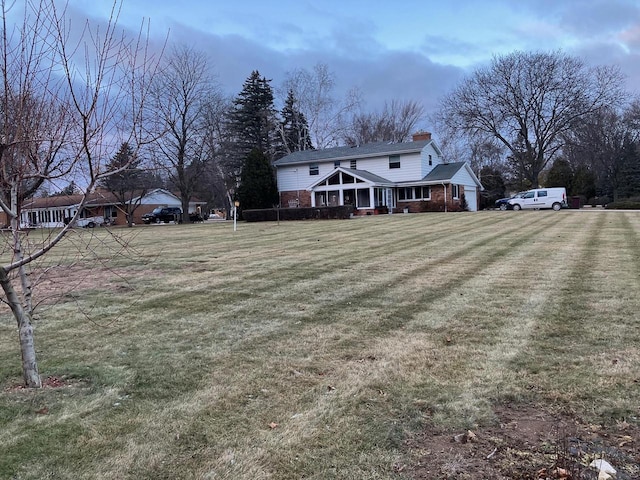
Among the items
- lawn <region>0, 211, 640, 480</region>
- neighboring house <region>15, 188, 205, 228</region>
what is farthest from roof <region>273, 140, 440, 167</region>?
neighboring house <region>15, 188, 205, 228</region>

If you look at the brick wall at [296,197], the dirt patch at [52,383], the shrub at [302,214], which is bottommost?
the dirt patch at [52,383]

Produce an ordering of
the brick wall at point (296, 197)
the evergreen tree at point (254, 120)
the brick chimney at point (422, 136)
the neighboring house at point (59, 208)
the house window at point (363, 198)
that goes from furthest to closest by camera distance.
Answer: the evergreen tree at point (254, 120)
the brick wall at point (296, 197)
the brick chimney at point (422, 136)
the house window at point (363, 198)
the neighboring house at point (59, 208)

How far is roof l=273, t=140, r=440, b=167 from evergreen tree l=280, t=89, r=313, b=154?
31.8ft

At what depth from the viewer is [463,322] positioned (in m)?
5.03

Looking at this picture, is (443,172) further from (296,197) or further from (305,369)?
(305,369)

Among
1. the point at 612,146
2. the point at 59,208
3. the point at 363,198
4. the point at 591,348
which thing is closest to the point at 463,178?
the point at 363,198

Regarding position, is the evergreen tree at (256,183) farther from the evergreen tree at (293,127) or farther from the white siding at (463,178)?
the white siding at (463,178)

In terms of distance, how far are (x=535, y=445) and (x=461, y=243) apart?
9971 millimetres

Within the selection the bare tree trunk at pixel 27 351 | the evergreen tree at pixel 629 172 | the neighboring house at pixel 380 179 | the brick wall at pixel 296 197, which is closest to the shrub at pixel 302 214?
the neighboring house at pixel 380 179

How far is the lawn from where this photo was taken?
2615 mm

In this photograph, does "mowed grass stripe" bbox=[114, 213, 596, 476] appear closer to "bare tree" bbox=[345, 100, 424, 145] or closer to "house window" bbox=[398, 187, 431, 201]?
"house window" bbox=[398, 187, 431, 201]

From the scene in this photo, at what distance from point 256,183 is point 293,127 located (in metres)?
17.5

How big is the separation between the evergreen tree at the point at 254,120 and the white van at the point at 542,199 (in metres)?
24.9

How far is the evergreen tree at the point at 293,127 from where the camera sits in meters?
49.2
